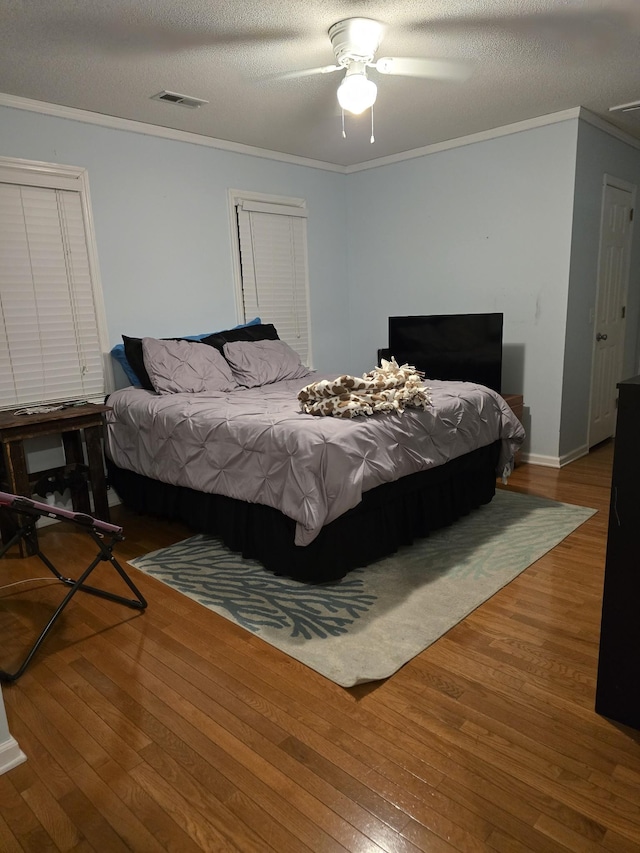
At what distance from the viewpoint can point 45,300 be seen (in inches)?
134

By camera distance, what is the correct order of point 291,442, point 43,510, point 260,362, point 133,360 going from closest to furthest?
point 43,510 → point 291,442 → point 133,360 → point 260,362

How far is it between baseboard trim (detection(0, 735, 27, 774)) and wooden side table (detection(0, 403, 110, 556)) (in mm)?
A: 1513

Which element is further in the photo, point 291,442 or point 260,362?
point 260,362

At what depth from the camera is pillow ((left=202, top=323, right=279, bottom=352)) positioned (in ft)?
12.9

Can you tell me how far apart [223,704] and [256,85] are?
3.09 metres

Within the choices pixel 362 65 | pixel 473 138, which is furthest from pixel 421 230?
pixel 362 65

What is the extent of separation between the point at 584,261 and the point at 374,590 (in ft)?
9.96

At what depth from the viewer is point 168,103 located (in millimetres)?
3375

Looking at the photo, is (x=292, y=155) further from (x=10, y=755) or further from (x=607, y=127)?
(x=10, y=755)

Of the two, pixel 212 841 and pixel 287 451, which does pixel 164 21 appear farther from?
pixel 212 841

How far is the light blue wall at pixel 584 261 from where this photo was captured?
13.1ft

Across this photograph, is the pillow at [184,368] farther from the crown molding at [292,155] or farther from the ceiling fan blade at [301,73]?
the ceiling fan blade at [301,73]

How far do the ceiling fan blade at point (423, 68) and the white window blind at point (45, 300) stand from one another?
1.98 m

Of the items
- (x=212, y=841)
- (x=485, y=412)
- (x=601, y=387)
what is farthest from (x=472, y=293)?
(x=212, y=841)
